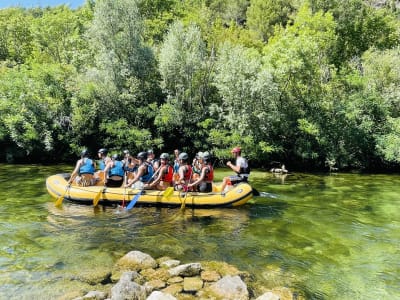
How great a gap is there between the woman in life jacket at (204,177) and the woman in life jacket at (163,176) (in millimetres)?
921

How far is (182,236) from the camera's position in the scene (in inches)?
342

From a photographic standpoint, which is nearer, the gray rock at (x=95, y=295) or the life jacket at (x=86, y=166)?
the gray rock at (x=95, y=295)

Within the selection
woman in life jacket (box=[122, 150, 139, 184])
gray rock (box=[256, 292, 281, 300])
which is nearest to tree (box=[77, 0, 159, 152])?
woman in life jacket (box=[122, 150, 139, 184])

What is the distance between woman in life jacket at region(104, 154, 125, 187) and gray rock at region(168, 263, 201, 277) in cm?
531

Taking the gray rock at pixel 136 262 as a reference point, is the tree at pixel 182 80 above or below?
above

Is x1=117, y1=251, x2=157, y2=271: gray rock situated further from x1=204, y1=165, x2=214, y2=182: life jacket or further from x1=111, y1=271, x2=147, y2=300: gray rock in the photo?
x1=204, y1=165, x2=214, y2=182: life jacket

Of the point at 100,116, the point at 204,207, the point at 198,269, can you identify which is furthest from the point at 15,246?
the point at 100,116

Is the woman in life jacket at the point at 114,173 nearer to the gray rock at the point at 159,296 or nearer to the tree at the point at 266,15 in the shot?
the gray rock at the point at 159,296

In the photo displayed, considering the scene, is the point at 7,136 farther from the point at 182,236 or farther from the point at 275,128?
the point at 182,236

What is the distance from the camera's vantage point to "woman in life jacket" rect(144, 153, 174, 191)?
1102 centimetres

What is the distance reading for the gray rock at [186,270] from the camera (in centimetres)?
640

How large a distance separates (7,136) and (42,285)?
1794 cm

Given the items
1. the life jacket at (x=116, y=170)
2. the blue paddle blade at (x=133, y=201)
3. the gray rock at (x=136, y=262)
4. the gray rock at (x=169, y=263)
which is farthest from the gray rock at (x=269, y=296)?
the life jacket at (x=116, y=170)

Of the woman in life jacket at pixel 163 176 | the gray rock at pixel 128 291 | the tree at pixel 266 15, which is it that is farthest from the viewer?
the tree at pixel 266 15
